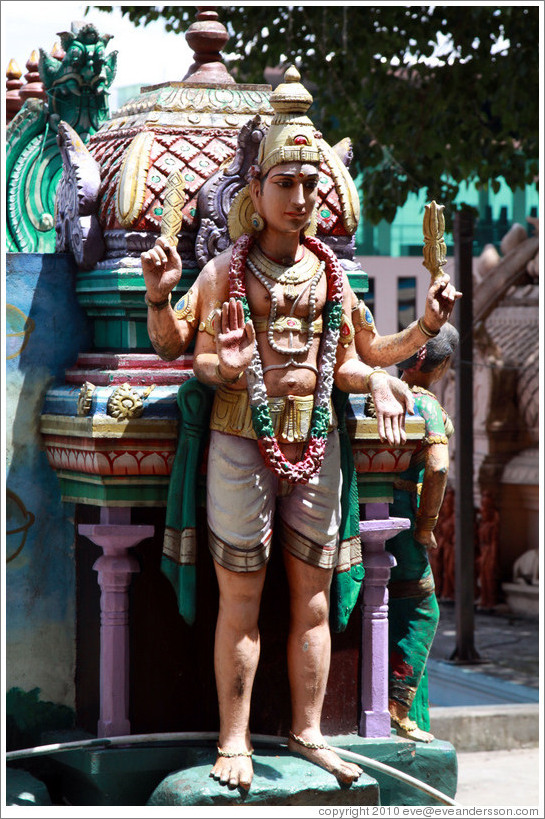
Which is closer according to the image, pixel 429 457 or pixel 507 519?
pixel 429 457

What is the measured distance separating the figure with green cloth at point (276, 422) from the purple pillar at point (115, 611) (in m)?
0.17

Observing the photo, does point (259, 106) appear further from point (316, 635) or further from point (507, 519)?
point (507, 519)

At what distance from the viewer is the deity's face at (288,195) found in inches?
170

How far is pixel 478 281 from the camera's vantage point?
12805mm

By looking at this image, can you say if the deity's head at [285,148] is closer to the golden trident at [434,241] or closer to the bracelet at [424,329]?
the golden trident at [434,241]

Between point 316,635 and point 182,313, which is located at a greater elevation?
point 182,313

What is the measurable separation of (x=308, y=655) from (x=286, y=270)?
4.04 feet

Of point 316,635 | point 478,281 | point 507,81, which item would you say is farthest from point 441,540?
point 316,635

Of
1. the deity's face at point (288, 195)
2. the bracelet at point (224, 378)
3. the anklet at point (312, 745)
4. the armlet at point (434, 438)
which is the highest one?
the deity's face at point (288, 195)

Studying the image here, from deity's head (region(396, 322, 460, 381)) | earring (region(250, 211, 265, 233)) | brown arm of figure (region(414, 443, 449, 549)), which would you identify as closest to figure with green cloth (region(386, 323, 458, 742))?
brown arm of figure (region(414, 443, 449, 549))

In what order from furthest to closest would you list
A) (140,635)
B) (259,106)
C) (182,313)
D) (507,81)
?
(507,81) < (259,106) < (140,635) < (182,313)

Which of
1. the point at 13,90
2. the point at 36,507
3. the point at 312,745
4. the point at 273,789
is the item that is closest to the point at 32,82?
the point at 13,90

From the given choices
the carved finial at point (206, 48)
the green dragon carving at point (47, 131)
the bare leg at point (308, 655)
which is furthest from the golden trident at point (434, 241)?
the green dragon carving at point (47, 131)

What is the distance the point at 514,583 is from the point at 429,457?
7.12 m
